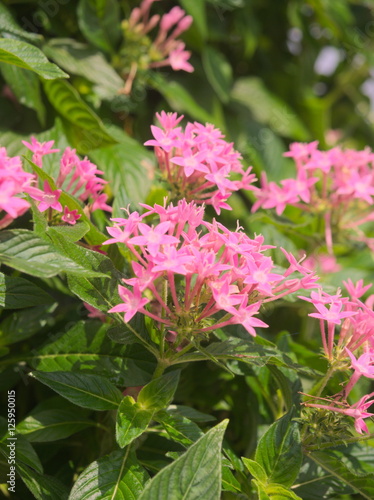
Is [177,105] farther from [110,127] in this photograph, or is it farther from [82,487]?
[82,487]

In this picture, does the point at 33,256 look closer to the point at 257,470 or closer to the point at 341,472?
the point at 257,470

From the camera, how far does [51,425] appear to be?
3.29ft

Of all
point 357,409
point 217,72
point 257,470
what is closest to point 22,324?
point 257,470

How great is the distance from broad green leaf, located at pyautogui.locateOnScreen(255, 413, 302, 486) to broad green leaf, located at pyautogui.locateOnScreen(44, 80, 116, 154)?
740 millimetres

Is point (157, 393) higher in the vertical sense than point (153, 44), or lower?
lower

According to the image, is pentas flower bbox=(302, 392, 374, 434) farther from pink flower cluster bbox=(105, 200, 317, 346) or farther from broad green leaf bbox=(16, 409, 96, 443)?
broad green leaf bbox=(16, 409, 96, 443)

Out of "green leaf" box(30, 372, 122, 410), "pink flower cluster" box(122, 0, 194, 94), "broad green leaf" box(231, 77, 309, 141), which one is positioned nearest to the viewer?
"green leaf" box(30, 372, 122, 410)

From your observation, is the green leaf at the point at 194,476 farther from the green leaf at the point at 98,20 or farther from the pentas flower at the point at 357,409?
the green leaf at the point at 98,20

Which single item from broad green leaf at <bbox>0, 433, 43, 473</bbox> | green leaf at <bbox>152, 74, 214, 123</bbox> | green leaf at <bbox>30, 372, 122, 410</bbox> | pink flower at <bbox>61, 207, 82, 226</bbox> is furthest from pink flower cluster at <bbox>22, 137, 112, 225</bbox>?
green leaf at <bbox>152, 74, 214, 123</bbox>

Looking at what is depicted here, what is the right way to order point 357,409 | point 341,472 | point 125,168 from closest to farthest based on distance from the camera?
point 357,409 < point 341,472 < point 125,168

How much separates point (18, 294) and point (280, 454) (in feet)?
1.53

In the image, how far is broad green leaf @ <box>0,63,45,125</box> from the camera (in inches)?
48.6

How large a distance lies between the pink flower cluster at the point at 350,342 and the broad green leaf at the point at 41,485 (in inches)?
15.9

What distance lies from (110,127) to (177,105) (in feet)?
0.90
